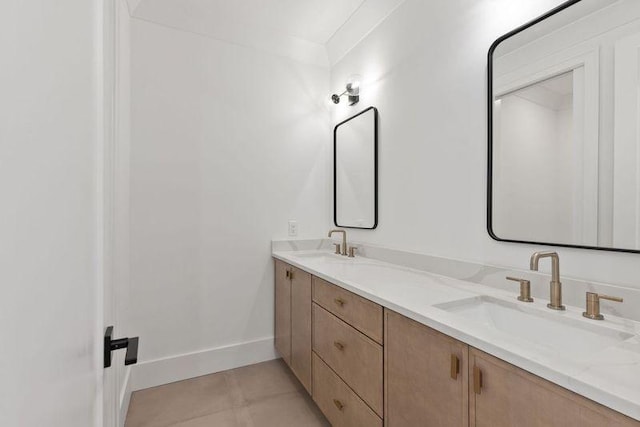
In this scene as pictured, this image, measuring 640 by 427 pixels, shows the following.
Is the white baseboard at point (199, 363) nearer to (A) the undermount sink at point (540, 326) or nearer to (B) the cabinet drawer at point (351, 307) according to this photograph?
(B) the cabinet drawer at point (351, 307)

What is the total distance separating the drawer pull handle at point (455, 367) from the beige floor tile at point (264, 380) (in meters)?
1.43

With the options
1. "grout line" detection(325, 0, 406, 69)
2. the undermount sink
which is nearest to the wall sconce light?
"grout line" detection(325, 0, 406, 69)

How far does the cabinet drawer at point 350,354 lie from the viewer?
121 cm

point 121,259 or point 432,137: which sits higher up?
point 432,137

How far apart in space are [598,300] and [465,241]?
1.90ft

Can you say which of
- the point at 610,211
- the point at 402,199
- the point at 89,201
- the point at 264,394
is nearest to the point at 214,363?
the point at 264,394

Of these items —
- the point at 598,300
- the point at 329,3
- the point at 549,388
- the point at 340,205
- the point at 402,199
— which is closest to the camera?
the point at 549,388

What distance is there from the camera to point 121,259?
166 cm

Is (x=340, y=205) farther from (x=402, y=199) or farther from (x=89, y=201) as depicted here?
(x=89, y=201)

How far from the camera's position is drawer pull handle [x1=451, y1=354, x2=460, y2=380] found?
87cm

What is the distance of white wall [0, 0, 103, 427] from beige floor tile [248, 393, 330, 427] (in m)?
1.46

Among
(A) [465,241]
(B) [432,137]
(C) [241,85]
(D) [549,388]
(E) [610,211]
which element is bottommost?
(D) [549,388]

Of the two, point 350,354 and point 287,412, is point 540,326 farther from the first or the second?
point 287,412

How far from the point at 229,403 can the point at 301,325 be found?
647mm
